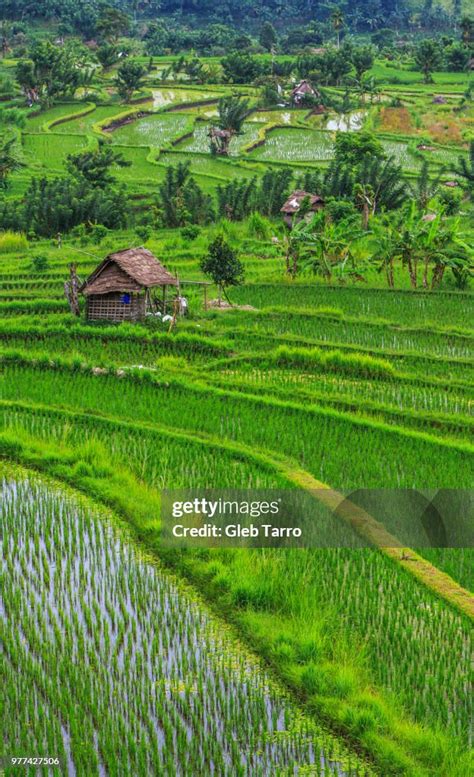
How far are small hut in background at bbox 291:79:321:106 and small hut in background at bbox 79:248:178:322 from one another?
27076mm

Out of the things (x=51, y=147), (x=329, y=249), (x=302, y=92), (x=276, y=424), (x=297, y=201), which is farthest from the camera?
(x=302, y=92)

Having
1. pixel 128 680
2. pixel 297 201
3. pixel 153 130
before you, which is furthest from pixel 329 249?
pixel 153 130

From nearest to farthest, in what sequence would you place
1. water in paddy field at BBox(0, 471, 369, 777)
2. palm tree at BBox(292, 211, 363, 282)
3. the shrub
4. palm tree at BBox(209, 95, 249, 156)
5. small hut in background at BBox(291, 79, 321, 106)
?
1. water in paddy field at BBox(0, 471, 369, 777)
2. palm tree at BBox(292, 211, 363, 282)
3. the shrub
4. palm tree at BBox(209, 95, 249, 156)
5. small hut in background at BBox(291, 79, 321, 106)

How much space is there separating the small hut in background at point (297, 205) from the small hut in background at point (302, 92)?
17781mm

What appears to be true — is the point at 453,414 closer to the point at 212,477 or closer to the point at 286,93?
the point at 212,477

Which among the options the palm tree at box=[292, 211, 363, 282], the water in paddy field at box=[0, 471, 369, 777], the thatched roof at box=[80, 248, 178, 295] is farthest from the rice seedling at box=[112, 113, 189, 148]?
the water in paddy field at box=[0, 471, 369, 777]

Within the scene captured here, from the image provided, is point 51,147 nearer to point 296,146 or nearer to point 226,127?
point 226,127

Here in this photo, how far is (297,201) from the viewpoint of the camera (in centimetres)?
2334

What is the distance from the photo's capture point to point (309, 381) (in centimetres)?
1268

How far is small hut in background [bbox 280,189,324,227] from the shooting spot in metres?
23.0

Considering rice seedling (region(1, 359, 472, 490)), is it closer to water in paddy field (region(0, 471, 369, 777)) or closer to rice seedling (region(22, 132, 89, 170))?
water in paddy field (region(0, 471, 369, 777))

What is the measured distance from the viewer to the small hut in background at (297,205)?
23.0m

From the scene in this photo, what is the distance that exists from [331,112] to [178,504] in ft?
108

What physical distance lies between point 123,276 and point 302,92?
28005 millimetres
